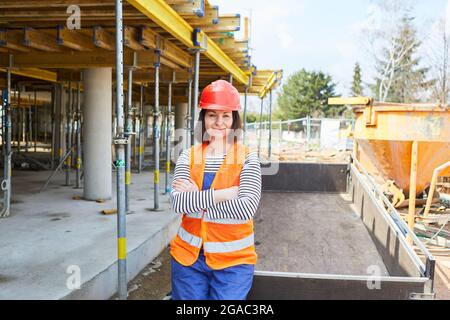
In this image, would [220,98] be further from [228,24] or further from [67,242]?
[228,24]

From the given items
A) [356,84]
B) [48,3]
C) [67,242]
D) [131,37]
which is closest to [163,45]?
[131,37]

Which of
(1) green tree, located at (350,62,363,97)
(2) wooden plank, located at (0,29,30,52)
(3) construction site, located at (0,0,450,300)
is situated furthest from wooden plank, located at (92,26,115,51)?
(1) green tree, located at (350,62,363,97)

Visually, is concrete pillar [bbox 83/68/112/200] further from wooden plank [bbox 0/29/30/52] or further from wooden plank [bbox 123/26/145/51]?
wooden plank [bbox 123/26/145/51]

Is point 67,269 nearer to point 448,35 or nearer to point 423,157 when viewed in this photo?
point 423,157

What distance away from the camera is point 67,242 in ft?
16.2

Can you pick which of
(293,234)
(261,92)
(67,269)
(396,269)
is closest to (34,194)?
(67,269)

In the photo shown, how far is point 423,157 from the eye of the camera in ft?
24.0

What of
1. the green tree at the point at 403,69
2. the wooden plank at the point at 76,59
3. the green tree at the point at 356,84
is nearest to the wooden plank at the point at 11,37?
the wooden plank at the point at 76,59

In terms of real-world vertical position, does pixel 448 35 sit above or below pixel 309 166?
above

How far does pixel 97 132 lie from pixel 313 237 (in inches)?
168

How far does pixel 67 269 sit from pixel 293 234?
268 centimetres

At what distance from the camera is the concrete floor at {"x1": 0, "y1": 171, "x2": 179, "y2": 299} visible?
12.1 ft
